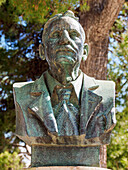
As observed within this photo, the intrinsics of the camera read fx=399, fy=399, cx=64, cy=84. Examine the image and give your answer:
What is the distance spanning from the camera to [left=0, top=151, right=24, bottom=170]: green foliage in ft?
20.8

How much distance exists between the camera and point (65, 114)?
131 inches

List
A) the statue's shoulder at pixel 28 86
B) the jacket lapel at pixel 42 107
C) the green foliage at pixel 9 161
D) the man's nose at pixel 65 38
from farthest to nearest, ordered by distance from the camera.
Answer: the green foliage at pixel 9 161, the statue's shoulder at pixel 28 86, the man's nose at pixel 65 38, the jacket lapel at pixel 42 107

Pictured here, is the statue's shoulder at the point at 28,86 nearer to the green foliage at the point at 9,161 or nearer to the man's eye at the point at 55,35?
the man's eye at the point at 55,35

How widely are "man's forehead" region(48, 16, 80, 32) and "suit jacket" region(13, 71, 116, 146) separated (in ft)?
1.59

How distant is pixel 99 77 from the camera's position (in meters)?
6.00

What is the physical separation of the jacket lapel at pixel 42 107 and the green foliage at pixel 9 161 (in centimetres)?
310

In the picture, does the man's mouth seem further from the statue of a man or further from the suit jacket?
the suit jacket

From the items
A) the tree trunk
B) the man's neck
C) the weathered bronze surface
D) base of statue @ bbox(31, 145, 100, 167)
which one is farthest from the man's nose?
the tree trunk

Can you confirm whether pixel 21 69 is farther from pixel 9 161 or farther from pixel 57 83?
pixel 57 83

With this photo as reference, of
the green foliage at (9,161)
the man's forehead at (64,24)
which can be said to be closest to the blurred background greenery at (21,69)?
the green foliage at (9,161)

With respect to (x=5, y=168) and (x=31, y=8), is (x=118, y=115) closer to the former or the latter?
(x=5, y=168)

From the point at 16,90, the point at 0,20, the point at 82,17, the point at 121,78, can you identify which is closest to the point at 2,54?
the point at 0,20

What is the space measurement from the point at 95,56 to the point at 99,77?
32 cm

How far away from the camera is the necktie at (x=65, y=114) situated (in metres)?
3.29
